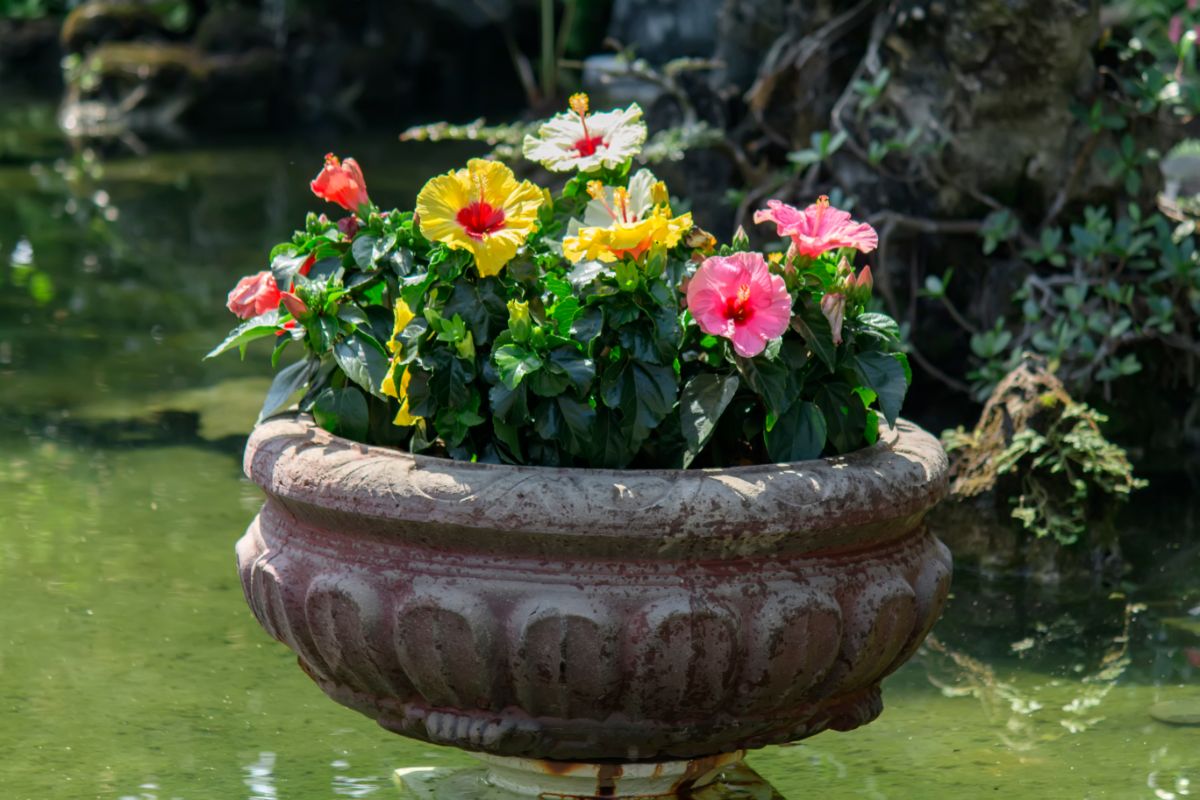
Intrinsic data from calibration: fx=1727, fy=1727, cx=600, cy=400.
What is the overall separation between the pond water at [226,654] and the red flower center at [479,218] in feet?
3.32

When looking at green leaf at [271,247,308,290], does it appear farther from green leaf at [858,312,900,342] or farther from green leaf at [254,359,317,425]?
green leaf at [858,312,900,342]

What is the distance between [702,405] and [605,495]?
268 mm

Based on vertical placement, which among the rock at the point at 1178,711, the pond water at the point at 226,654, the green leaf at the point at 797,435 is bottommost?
the pond water at the point at 226,654

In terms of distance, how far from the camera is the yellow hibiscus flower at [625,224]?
2.46 meters

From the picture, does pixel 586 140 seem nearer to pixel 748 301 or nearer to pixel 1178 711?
pixel 748 301

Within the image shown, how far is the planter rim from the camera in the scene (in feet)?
7.49

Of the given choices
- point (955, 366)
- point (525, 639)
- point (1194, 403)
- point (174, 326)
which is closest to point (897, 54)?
point (955, 366)

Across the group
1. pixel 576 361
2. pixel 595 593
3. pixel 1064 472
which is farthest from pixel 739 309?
pixel 1064 472

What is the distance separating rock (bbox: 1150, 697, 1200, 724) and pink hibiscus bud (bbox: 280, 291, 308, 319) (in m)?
1.86

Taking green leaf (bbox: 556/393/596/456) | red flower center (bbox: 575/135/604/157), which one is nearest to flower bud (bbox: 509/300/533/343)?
green leaf (bbox: 556/393/596/456)

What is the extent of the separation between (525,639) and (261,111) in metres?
13.8

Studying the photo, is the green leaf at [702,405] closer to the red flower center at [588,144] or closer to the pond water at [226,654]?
the red flower center at [588,144]

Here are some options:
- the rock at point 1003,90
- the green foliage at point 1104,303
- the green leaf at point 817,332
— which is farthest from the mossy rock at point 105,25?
the green leaf at point 817,332

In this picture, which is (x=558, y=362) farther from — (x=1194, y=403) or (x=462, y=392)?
(x=1194, y=403)
